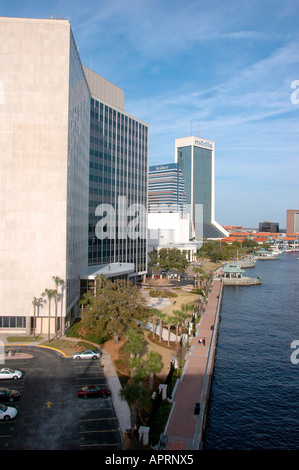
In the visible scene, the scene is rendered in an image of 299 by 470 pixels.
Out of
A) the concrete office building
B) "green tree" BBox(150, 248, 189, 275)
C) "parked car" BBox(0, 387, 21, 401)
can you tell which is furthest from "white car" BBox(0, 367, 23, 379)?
"green tree" BBox(150, 248, 189, 275)

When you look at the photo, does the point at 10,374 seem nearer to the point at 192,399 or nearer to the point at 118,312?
the point at 118,312

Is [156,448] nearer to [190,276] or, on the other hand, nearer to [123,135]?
[123,135]

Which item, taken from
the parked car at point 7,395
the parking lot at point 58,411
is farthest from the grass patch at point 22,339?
the parked car at point 7,395

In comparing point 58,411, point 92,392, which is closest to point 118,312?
point 92,392

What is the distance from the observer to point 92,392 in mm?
35125

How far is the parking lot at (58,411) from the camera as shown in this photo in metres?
27.5

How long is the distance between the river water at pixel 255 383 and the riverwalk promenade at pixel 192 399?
2757mm

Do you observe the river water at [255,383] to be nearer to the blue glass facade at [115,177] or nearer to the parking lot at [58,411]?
the parking lot at [58,411]

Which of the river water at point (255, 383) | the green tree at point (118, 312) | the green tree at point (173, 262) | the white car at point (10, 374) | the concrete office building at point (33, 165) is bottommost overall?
the river water at point (255, 383)

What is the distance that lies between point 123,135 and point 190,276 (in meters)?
55.2

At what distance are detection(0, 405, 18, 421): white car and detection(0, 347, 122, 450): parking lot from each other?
0.40 m

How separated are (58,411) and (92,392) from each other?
3876 mm

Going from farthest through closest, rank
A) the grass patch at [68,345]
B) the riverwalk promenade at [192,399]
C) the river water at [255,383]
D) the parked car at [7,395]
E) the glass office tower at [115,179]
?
the glass office tower at [115,179] < the grass patch at [68,345] < the river water at [255,383] < the parked car at [7,395] < the riverwalk promenade at [192,399]

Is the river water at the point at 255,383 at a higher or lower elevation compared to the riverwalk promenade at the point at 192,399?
lower
